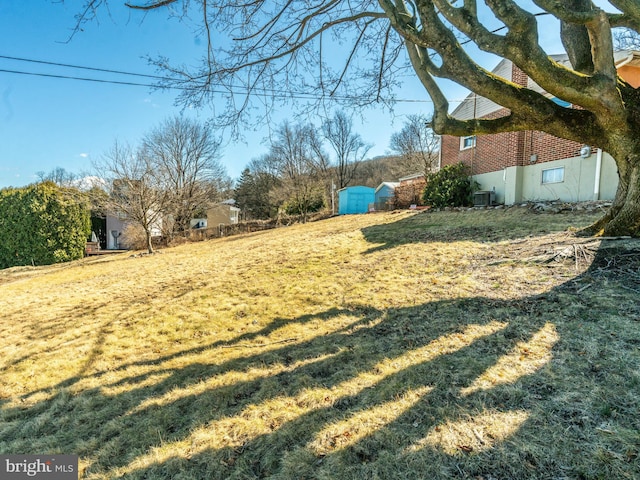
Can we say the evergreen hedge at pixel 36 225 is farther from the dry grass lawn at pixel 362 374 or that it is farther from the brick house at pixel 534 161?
the brick house at pixel 534 161

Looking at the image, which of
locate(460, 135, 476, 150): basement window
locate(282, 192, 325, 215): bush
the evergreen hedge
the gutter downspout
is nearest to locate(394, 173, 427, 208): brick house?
locate(460, 135, 476, 150): basement window

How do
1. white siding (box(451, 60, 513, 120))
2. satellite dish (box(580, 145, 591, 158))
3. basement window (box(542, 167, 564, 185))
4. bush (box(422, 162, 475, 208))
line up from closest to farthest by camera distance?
satellite dish (box(580, 145, 591, 158)) < basement window (box(542, 167, 564, 185)) < white siding (box(451, 60, 513, 120)) < bush (box(422, 162, 475, 208))

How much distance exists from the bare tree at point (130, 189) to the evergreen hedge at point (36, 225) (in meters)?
3.50

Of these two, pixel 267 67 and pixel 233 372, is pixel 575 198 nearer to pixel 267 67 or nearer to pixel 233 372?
pixel 267 67

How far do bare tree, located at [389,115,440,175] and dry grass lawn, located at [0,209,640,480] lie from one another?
77.2ft

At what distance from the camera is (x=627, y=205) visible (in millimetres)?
4230

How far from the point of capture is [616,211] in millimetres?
4434

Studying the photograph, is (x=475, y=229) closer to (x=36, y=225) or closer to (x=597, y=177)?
(x=597, y=177)

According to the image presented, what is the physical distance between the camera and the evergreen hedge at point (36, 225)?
15297 mm

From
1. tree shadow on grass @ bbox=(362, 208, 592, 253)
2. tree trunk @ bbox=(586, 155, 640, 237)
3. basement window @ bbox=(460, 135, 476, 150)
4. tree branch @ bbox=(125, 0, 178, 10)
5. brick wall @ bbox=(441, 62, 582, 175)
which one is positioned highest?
tree branch @ bbox=(125, 0, 178, 10)

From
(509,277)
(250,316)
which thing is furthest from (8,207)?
(509,277)

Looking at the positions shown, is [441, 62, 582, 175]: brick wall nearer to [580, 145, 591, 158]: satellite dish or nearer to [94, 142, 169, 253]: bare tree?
[580, 145, 591, 158]: satellite dish

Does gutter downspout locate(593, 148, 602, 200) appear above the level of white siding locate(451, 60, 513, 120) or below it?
below

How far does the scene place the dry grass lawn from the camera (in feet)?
5.76
